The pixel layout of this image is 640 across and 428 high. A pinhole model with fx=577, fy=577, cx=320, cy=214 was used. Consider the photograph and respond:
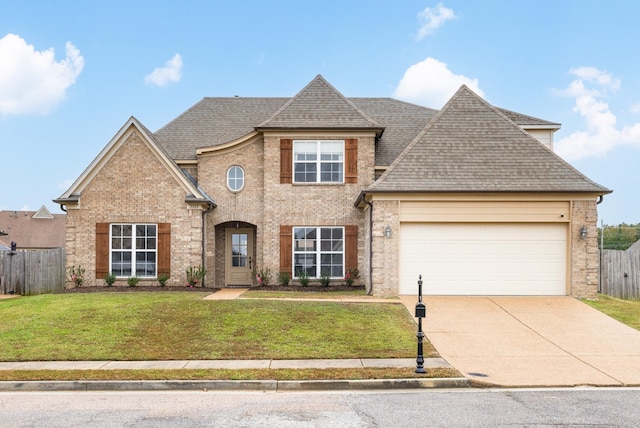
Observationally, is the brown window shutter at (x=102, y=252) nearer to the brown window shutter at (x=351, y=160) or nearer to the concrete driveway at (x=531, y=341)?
the brown window shutter at (x=351, y=160)

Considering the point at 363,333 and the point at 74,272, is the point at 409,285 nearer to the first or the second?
the point at 363,333

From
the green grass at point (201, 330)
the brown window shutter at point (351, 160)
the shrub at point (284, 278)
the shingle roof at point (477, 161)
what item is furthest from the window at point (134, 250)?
the shingle roof at point (477, 161)

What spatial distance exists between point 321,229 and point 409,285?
474 cm

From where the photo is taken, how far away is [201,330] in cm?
1233

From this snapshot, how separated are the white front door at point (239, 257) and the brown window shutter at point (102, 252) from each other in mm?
4427

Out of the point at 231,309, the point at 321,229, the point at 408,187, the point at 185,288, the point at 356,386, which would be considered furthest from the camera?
the point at 321,229

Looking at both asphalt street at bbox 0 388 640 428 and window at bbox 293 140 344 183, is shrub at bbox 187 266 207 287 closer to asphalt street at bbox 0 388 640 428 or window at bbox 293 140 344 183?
window at bbox 293 140 344 183

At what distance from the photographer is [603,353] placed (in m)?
11.0

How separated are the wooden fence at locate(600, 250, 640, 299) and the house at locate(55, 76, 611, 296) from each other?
13.4ft

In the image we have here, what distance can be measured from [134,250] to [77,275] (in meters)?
2.07

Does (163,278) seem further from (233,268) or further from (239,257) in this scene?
(239,257)

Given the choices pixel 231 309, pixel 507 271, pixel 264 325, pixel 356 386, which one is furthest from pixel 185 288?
pixel 356 386

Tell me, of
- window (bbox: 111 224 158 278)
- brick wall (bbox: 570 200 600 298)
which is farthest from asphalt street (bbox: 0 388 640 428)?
window (bbox: 111 224 158 278)

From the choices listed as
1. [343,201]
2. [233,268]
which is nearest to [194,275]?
[233,268]
